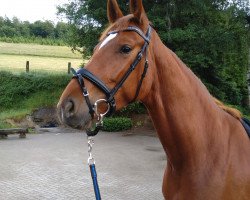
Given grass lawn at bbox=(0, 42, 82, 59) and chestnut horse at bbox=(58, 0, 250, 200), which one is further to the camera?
grass lawn at bbox=(0, 42, 82, 59)

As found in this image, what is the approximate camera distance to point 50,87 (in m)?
21.4

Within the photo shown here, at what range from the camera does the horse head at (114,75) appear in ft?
7.52

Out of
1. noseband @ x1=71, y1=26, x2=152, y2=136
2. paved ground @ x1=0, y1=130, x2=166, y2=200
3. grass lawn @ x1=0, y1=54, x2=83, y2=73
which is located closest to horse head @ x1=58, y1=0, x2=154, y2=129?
noseband @ x1=71, y1=26, x2=152, y2=136

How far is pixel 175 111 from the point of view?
2.57m

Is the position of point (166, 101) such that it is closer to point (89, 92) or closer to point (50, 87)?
point (89, 92)

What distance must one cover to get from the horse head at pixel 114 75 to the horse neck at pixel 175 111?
0.29 feet

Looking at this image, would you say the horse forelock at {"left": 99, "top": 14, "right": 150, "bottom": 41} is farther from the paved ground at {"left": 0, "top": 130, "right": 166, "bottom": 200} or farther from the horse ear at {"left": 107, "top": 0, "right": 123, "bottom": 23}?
the paved ground at {"left": 0, "top": 130, "right": 166, "bottom": 200}

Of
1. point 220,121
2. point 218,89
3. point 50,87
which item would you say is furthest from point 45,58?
point 220,121

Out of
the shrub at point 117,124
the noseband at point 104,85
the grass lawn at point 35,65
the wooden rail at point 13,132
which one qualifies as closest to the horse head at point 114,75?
the noseband at point 104,85

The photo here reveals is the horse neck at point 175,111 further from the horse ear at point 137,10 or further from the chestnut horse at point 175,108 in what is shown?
the horse ear at point 137,10

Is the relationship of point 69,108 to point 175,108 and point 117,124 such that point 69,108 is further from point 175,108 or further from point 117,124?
point 117,124

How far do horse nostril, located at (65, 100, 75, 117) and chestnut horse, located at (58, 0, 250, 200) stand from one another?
0.41 ft

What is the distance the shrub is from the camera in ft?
59.1

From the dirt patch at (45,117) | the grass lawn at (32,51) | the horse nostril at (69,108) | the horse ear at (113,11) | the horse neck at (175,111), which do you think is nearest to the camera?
the horse nostril at (69,108)
